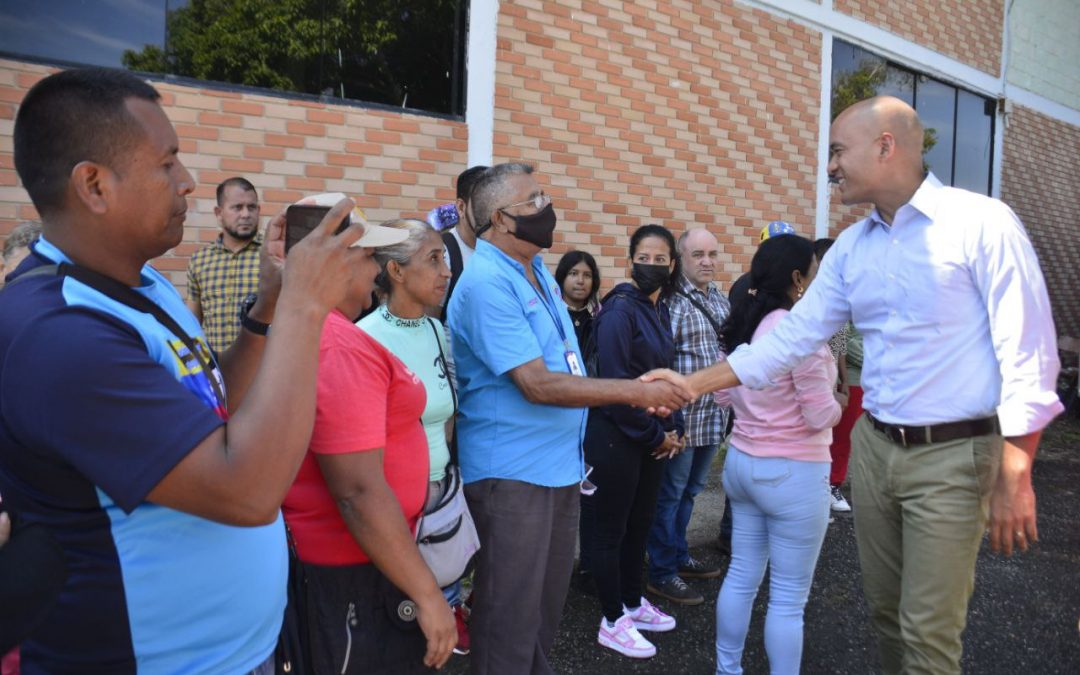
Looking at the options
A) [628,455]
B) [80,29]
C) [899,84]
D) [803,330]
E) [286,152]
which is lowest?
[628,455]

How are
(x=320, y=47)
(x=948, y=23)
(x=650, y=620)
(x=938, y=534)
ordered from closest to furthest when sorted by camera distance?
(x=938, y=534) < (x=650, y=620) < (x=320, y=47) < (x=948, y=23)

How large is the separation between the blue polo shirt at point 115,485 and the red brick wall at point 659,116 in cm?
496

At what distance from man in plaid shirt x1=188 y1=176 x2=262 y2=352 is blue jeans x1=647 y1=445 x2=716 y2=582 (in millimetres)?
2789

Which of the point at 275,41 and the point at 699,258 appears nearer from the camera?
the point at 699,258

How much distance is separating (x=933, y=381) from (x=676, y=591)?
2374mm

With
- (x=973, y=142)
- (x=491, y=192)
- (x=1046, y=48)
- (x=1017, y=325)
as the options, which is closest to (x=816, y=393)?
(x=1017, y=325)

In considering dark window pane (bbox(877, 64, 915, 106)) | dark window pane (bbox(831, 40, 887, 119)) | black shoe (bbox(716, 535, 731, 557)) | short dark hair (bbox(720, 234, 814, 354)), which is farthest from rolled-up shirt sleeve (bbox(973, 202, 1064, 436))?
dark window pane (bbox(877, 64, 915, 106))

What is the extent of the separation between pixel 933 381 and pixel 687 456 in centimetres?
222

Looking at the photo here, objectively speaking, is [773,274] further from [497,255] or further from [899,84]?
[899,84]

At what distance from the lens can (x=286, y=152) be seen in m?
5.18

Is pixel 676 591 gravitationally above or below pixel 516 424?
below

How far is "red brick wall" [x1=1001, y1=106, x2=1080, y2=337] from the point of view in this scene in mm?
11297

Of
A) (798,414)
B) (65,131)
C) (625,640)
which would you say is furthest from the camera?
(625,640)

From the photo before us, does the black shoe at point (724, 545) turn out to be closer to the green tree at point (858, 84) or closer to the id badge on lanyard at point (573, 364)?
the id badge on lanyard at point (573, 364)
